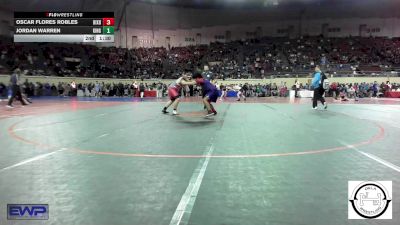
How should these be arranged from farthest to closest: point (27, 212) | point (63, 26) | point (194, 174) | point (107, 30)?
point (107, 30) → point (63, 26) → point (194, 174) → point (27, 212)

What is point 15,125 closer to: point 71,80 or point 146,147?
point 146,147

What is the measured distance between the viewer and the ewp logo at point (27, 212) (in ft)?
10.0

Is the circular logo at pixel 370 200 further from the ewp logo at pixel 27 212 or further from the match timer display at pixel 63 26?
the match timer display at pixel 63 26

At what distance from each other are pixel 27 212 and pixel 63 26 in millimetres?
17039

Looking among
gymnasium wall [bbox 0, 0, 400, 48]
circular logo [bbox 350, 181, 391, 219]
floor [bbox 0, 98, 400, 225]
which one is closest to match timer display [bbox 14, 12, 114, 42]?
floor [bbox 0, 98, 400, 225]

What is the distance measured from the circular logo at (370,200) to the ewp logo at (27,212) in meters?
2.75

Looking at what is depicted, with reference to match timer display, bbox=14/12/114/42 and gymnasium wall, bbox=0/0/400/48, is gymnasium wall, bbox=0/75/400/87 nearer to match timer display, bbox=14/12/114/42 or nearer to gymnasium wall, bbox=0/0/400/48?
gymnasium wall, bbox=0/0/400/48

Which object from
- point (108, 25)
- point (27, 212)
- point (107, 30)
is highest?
point (108, 25)

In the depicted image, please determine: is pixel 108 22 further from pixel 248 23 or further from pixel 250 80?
pixel 248 23

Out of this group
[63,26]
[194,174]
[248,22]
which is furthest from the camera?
[248,22]

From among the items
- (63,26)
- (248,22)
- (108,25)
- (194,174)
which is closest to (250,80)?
(248,22)

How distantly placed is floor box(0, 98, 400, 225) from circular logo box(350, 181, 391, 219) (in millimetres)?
102

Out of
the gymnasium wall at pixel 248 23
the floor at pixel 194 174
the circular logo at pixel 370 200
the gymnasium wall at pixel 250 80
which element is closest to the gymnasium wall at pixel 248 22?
the gymnasium wall at pixel 248 23

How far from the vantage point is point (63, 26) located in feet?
60.1
